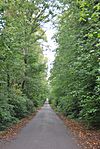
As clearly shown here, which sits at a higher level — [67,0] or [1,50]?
[67,0]

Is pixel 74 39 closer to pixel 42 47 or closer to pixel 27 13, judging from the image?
pixel 27 13

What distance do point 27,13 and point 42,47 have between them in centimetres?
646

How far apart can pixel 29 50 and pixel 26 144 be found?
23586 millimetres

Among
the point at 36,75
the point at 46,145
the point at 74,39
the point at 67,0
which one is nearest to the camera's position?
the point at 46,145

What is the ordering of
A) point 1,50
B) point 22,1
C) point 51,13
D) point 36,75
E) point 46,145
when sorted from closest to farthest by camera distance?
point 46,145 < point 1,50 < point 22,1 < point 51,13 < point 36,75

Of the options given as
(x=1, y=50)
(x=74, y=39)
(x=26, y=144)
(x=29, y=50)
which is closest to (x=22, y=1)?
(x=29, y=50)

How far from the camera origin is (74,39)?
20.3 m

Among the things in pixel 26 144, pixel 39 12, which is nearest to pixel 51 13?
pixel 39 12

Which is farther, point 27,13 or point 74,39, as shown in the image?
point 27,13

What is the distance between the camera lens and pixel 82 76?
16969 mm

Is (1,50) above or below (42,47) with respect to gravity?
below

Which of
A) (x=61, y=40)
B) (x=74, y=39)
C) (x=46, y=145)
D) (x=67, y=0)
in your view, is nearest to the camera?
(x=46, y=145)

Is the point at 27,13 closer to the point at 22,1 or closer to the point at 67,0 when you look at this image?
the point at 22,1

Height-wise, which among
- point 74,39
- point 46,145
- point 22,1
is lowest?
point 46,145
